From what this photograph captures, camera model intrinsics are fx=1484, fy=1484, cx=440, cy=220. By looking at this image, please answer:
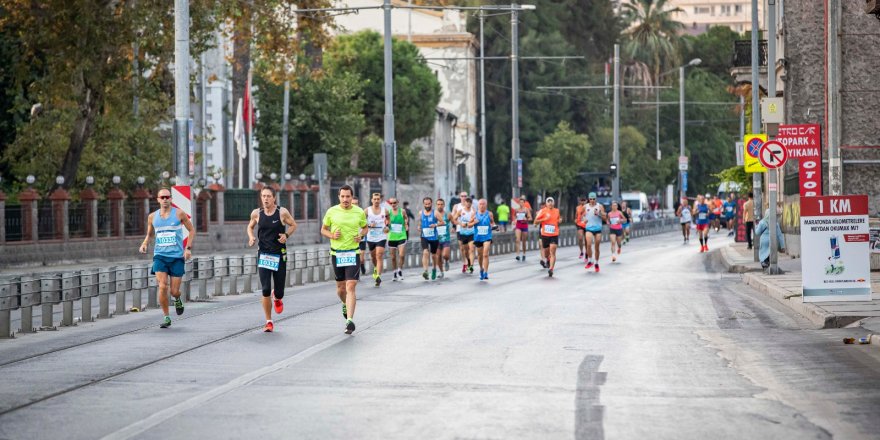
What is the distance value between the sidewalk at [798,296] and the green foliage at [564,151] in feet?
153

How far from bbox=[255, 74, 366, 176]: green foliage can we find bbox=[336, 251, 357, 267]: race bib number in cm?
4490

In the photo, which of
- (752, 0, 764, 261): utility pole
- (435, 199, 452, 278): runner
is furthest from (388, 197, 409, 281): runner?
(752, 0, 764, 261): utility pole

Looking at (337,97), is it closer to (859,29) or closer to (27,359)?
(859,29)

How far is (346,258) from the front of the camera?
18.0 meters

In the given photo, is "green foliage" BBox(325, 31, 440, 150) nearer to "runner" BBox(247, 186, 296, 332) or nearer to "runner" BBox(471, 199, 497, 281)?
"runner" BBox(471, 199, 497, 281)

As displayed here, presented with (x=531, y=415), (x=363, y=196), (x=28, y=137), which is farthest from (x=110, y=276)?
(x=363, y=196)

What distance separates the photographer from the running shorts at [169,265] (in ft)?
62.8

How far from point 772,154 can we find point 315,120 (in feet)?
120

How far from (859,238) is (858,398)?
31.9 feet

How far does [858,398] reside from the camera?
38.5 feet

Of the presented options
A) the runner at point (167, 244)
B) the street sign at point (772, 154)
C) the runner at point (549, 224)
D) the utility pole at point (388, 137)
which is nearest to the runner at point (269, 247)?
the runner at point (167, 244)

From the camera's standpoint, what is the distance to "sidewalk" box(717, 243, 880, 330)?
18875 millimetres

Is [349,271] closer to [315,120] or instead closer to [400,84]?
[315,120]

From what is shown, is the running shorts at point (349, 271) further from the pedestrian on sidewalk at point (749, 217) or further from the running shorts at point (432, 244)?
the pedestrian on sidewalk at point (749, 217)
